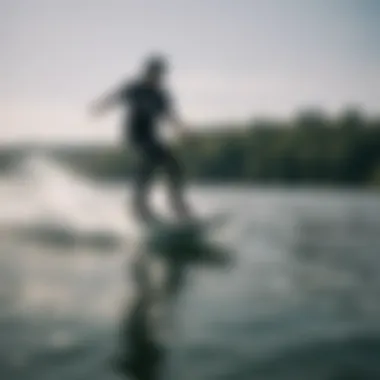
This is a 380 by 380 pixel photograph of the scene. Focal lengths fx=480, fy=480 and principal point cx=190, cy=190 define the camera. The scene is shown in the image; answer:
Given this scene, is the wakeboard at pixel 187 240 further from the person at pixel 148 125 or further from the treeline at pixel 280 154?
the treeline at pixel 280 154

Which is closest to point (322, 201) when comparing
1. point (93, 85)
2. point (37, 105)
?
point (93, 85)

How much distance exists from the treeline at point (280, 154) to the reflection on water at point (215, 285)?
6 cm

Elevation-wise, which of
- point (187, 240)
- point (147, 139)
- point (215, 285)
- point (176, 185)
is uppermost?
point (147, 139)

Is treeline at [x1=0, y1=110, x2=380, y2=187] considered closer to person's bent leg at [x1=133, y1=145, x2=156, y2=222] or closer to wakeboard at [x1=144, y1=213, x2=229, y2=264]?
person's bent leg at [x1=133, y1=145, x2=156, y2=222]

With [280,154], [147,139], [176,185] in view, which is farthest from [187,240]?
[280,154]

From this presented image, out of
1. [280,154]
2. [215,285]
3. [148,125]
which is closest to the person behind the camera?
[215,285]

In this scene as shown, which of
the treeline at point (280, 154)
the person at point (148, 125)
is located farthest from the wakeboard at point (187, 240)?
the treeline at point (280, 154)

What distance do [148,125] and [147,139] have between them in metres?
0.04

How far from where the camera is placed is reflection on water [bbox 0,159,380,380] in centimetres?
111

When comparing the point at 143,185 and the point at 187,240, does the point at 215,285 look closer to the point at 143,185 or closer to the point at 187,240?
the point at 187,240

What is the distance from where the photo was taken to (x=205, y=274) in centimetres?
139

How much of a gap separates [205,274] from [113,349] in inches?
14.7

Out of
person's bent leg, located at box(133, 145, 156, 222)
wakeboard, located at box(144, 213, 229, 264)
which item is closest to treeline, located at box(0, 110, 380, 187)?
person's bent leg, located at box(133, 145, 156, 222)

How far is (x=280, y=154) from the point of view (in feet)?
5.48
